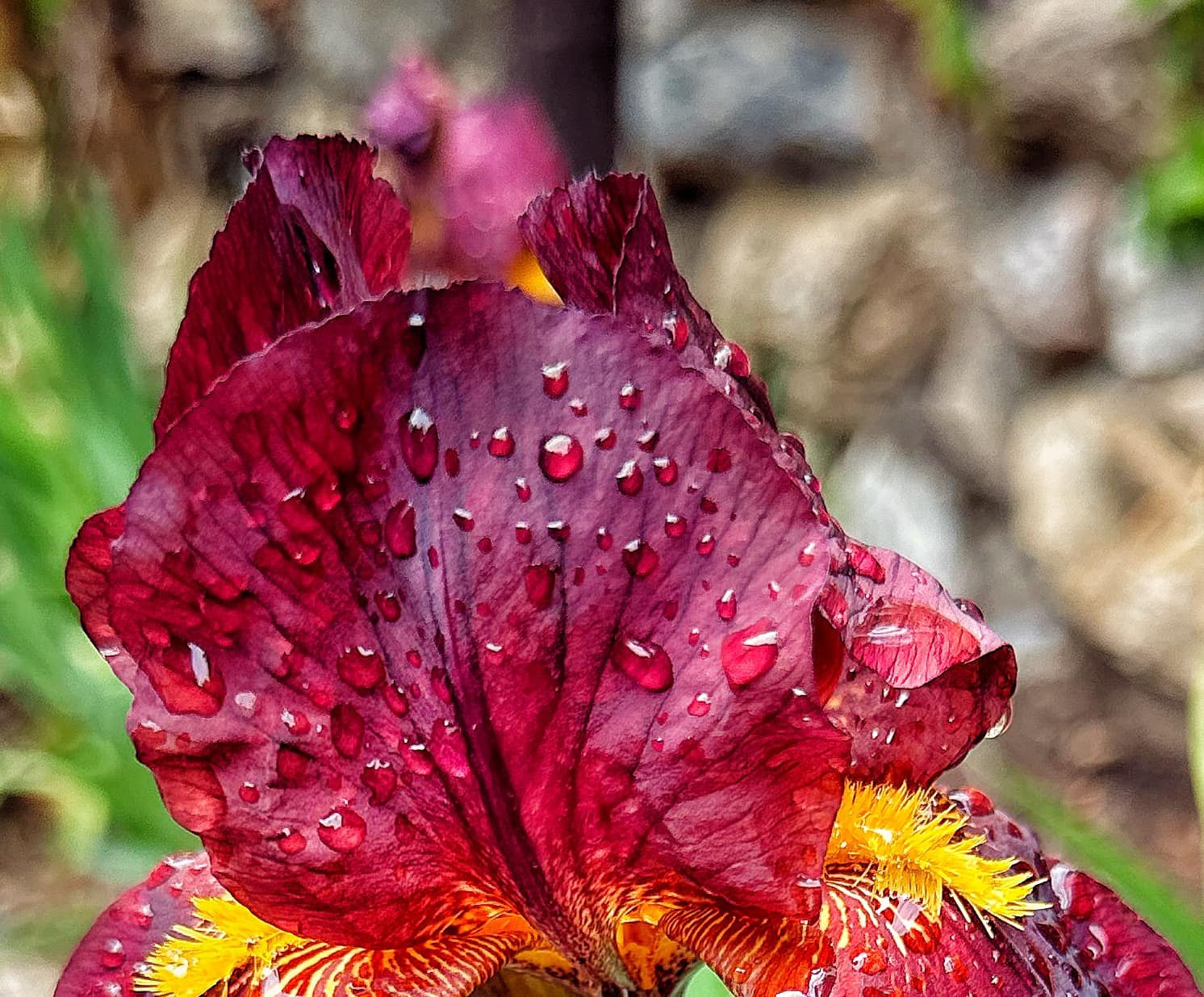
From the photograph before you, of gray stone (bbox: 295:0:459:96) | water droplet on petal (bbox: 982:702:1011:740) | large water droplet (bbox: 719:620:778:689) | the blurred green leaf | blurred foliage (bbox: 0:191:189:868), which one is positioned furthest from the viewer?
gray stone (bbox: 295:0:459:96)

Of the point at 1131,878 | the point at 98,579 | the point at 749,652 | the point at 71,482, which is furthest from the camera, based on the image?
the point at 71,482

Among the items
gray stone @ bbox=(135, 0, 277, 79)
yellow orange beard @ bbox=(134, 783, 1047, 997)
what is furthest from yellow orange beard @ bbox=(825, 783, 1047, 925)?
gray stone @ bbox=(135, 0, 277, 79)

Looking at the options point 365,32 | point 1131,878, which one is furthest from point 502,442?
point 365,32

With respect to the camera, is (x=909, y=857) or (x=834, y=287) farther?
(x=834, y=287)

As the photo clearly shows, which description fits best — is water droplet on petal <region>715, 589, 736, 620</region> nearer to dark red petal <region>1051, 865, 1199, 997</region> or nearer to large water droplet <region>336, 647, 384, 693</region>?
large water droplet <region>336, 647, 384, 693</region>

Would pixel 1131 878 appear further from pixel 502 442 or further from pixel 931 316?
pixel 931 316
